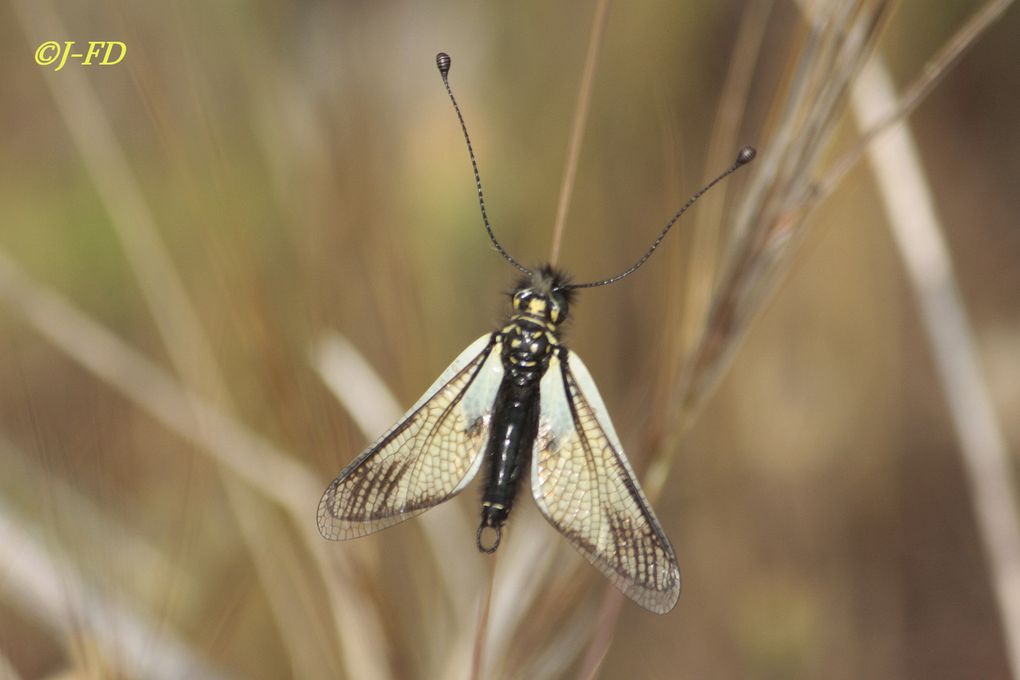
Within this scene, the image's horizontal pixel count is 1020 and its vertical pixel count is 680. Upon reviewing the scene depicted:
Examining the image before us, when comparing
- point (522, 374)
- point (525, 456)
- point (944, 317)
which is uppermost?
point (944, 317)

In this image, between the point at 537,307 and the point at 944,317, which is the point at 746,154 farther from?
the point at 944,317

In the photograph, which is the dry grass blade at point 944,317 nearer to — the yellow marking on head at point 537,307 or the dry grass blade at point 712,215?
the dry grass blade at point 712,215

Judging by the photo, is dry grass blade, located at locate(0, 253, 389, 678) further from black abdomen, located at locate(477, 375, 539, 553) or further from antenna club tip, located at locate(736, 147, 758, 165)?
antenna club tip, located at locate(736, 147, 758, 165)

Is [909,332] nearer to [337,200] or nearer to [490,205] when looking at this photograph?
[490,205]

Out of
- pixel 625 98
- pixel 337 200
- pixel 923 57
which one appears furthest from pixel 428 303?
pixel 923 57

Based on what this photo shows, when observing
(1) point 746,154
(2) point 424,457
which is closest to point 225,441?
(2) point 424,457

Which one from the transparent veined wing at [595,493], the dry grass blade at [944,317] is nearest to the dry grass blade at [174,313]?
the transparent veined wing at [595,493]

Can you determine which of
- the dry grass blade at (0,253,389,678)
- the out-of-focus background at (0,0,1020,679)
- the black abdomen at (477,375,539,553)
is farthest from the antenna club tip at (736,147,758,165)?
the dry grass blade at (0,253,389,678)
